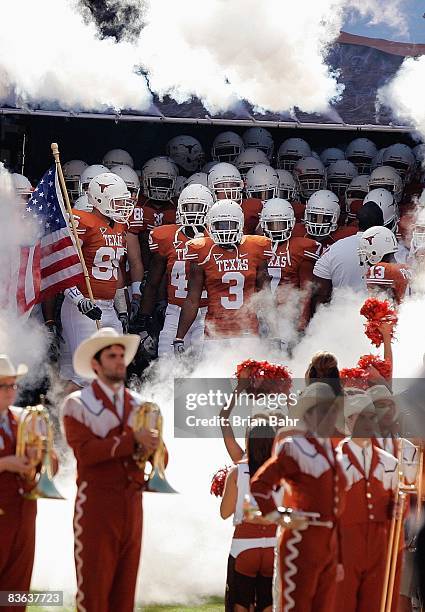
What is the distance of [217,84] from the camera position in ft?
39.2

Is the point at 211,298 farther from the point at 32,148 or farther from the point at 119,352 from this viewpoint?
the point at 119,352

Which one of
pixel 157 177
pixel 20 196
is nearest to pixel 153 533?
pixel 20 196

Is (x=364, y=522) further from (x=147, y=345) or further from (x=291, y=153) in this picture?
(x=291, y=153)

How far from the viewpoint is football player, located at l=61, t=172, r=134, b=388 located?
11.1m

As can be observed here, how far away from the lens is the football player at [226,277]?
1083 cm

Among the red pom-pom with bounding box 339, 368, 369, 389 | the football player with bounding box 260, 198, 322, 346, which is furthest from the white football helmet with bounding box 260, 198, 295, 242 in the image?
the red pom-pom with bounding box 339, 368, 369, 389

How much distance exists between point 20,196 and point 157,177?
5.09ft

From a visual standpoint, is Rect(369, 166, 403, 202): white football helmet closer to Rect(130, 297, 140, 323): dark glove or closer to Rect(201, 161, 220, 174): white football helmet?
Rect(201, 161, 220, 174): white football helmet

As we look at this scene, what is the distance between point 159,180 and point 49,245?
6.44ft

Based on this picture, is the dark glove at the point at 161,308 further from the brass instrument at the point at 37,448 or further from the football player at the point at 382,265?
the brass instrument at the point at 37,448

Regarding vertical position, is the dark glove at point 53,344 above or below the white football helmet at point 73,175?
below

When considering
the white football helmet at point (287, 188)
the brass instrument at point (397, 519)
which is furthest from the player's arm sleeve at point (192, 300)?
the brass instrument at point (397, 519)

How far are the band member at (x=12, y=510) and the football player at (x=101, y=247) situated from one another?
15.3 feet

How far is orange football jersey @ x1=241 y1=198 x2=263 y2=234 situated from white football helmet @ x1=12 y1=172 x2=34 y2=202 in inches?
67.0
